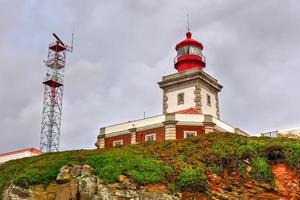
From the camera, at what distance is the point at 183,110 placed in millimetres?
39938

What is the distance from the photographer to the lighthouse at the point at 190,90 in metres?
40.2

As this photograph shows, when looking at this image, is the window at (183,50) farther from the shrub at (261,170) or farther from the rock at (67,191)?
the rock at (67,191)

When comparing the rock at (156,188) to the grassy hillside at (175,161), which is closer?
the rock at (156,188)

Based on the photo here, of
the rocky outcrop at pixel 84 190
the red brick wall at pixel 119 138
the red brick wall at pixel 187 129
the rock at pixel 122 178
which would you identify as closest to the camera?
the rocky outcrop at pixel 84 190

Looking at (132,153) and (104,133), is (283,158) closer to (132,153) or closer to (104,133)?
(132,153)

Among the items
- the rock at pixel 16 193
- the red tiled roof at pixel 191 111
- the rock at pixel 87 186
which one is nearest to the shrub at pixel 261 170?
the rock at pixel 87 186

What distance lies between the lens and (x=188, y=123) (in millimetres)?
35312

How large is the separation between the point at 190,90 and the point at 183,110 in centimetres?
206

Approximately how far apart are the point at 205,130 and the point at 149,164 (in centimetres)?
1492

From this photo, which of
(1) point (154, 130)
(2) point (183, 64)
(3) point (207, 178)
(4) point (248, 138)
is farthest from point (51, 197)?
(2) point (183, 64)

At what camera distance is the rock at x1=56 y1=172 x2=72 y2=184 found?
19703 millimetres

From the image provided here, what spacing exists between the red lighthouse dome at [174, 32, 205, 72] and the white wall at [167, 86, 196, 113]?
3445mm

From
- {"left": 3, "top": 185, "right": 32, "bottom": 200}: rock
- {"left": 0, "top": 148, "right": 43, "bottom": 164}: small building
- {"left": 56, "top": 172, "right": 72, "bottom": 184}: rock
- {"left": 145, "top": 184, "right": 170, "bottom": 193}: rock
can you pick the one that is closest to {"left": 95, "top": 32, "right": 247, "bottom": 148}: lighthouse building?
{"left": 0, "top": 148, "right": 43, "bottom": 164}: small building

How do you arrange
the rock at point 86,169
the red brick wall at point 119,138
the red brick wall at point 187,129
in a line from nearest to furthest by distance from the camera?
the rock at point 86,169
the red brick wall at point 187,129
the red brick wall at point 119,138
